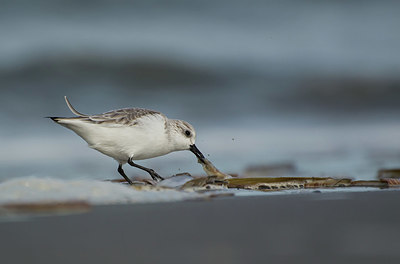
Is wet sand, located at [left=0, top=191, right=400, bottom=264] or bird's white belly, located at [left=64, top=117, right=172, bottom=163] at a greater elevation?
bird's white belly, located at [left=64, top=117, right=172, bottom=163]

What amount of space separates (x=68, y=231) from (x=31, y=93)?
7175 mm

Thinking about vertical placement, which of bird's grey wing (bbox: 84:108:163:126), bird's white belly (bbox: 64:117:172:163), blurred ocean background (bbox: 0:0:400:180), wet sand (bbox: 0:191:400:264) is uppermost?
blurred ocean background (bbox: 0:0:400:180)

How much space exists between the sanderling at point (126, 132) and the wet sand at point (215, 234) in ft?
5.19

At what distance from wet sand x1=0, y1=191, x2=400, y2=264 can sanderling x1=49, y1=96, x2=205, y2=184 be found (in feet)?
5.19

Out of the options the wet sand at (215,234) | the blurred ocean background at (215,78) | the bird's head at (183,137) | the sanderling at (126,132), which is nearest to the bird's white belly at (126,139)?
the sanderling at (126,132)

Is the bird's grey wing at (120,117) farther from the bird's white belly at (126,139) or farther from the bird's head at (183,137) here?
the bird's head at (183,137)

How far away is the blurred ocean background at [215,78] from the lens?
693 cm

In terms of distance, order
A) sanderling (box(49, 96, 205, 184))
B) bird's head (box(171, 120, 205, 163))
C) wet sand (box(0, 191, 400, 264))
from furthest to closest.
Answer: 1. bird's head (box(171, 120, 205, 163))
2. sanderling (box(49, 96, 205, 184))
3. wet sand (box(0, 191, 400, 264))

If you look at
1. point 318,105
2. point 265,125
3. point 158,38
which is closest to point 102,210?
point 265,125

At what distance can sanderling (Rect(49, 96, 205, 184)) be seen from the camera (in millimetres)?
4863

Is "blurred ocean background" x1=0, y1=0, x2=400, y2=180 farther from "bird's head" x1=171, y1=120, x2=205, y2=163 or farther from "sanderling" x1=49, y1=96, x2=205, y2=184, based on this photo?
"sanderling" x1=49, y1=96, x2=205, y2=184

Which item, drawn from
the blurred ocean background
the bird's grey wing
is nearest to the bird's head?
the bird's grey wing

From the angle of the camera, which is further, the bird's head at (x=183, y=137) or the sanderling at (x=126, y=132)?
the bird's head at (x=183, y=137)

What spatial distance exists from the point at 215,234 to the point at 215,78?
8.37 metres
